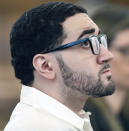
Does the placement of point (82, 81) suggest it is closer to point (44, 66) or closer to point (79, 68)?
point (79, 68)

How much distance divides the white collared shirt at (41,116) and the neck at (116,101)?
1345mm

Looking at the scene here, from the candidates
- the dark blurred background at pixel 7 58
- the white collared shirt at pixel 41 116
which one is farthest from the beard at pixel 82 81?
the dark blurred background at pixel 7 58

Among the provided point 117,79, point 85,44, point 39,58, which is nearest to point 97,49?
point 85,44

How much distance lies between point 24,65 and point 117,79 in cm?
150

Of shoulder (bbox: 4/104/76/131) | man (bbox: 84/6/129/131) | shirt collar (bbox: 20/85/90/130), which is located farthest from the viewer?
man (bbox: 84/6/129/131)

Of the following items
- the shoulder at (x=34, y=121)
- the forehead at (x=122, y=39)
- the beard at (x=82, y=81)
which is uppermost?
the beard at (x=82, y=81)

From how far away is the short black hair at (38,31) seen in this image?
219 centimetres

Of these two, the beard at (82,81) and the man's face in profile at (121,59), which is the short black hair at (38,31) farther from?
the man's face in profile at (121,59)

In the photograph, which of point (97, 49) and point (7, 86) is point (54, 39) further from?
point (7, 86)

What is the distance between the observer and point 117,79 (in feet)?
12.0

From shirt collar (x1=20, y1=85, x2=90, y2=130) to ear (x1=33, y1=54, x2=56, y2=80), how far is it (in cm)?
8

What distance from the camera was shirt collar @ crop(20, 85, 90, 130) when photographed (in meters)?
2.12

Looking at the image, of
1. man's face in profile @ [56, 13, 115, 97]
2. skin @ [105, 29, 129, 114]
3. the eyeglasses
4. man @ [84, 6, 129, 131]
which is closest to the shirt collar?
man's face in profile @ [56, 13, 115, 97]

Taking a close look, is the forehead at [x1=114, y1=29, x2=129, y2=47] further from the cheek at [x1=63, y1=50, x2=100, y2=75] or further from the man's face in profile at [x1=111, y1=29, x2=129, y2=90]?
the cheek at [x1=63, y1=50, x2=100, y2=75]
